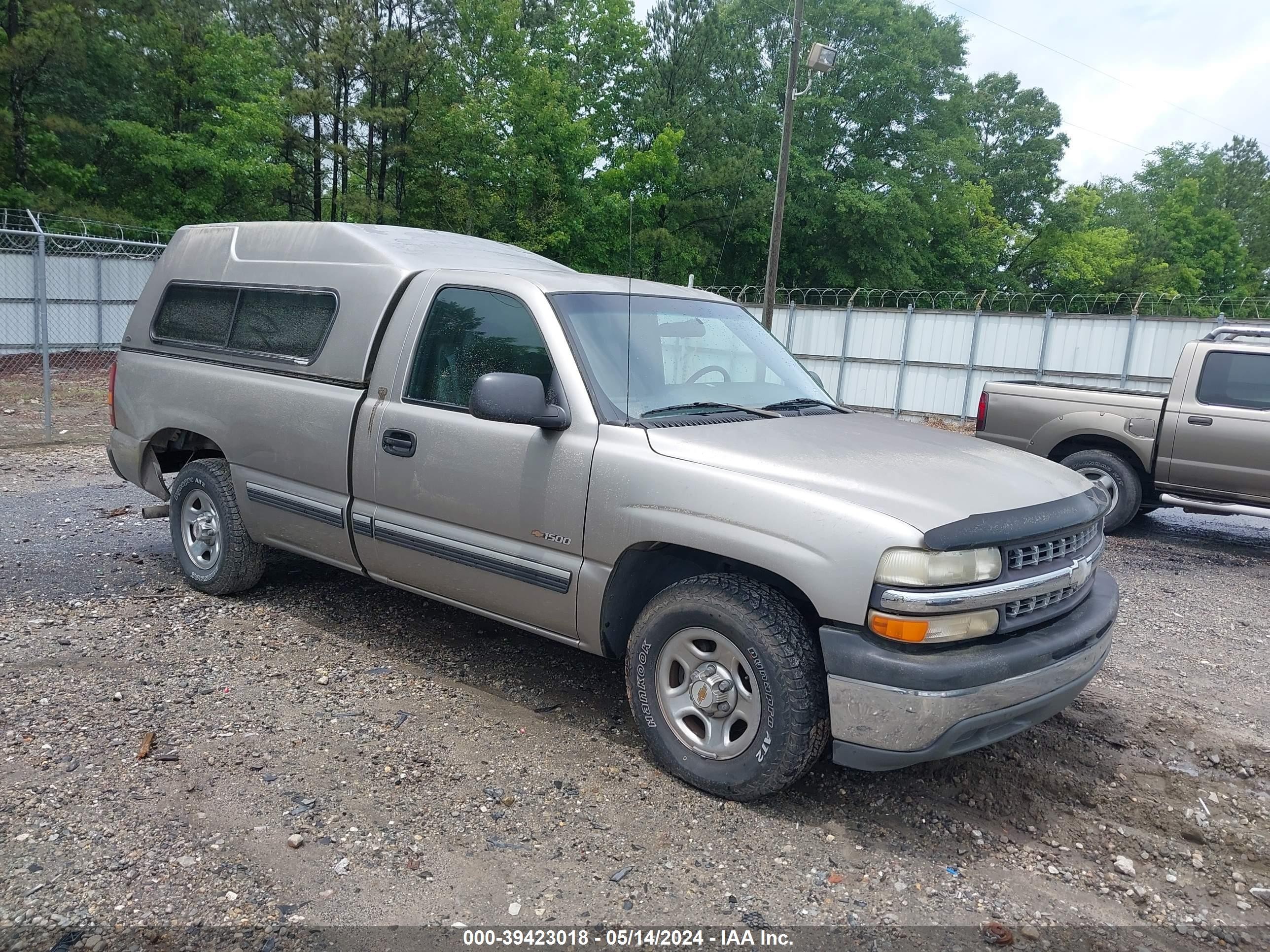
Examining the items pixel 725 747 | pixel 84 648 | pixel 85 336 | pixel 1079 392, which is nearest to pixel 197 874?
pixel 725 747

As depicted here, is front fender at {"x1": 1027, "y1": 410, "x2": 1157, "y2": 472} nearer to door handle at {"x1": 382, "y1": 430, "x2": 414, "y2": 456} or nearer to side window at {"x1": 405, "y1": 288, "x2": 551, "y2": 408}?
side window at {"x1": 405, "y1": 288, "x2": 551, "y2": 408}

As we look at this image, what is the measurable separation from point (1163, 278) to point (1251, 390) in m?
55.0

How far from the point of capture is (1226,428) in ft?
27.2

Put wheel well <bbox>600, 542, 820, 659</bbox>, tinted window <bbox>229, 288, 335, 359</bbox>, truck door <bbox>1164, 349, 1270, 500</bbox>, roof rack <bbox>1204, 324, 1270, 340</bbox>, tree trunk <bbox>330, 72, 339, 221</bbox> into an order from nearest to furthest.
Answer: wheel well <bbox>600, 542, 820, 659</bbox> → tinted window <bbox>229, 288, 335, 359</bbox> → truck door <bbox>1164, 349, 1270, 500</bbox> → roof rack <bbox>1204, 324, 1270, 340</bbox> → tree trunk <bbox>330, 72, 339, 221</bbox>

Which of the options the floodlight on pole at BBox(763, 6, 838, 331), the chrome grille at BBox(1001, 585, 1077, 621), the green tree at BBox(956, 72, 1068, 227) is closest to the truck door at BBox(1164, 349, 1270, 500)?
the chrome grille at BBox(1001, 585, 1077, 621)

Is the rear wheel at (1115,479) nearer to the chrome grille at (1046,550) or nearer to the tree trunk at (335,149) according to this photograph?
the chrome grille at (1046,550)

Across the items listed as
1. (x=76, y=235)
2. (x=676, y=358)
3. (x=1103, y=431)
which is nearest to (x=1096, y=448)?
(x=1103, y=431)

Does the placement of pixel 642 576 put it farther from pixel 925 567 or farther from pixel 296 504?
pixel 296 504

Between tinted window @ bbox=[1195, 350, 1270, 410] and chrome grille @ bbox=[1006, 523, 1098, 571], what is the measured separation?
600 centimetres

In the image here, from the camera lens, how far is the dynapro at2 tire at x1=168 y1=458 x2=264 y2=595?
5336 millimetres

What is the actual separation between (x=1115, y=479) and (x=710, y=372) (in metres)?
6.18

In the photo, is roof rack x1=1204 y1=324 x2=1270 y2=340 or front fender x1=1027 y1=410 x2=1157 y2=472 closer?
roof rack x1=1204 y1=324 x2=1270 y2=340

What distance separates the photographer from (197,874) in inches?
114

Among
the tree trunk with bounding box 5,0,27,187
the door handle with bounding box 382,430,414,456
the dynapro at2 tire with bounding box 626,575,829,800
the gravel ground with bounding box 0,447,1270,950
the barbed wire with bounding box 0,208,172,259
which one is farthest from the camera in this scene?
the tree trunk with bounding box 5,0,27,187
